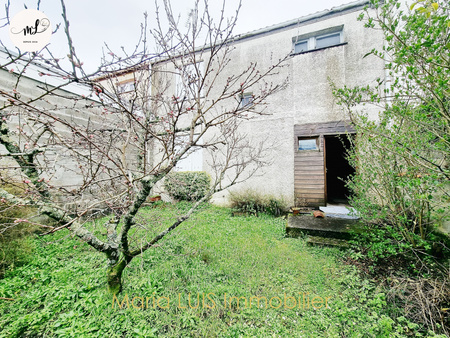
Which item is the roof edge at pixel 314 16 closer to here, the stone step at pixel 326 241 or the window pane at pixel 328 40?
the window pane at pixel 328 40

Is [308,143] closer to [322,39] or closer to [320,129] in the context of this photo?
[320,129]

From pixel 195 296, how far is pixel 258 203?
13.7ft

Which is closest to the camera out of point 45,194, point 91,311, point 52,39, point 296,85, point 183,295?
point 52,39

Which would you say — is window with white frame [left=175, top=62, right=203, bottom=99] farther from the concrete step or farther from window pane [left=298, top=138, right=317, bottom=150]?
window pane [left=298, top=138, right=317, bottom=150]

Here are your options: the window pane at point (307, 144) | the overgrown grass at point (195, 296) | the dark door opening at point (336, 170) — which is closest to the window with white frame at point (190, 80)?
the overgrown grass at point (195, 296)

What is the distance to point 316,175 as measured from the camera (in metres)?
5.94

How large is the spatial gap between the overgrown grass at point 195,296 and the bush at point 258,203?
8.42 feet

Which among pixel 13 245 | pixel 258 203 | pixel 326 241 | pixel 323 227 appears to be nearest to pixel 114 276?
pixel 13 245

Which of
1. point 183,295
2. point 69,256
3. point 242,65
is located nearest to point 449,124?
point 183,295

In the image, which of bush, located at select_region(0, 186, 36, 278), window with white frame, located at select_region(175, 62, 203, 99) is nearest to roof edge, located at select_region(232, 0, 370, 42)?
window with white frame, located at select_region(175, 62, 203, 99)

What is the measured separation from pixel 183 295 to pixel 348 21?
8.77 m

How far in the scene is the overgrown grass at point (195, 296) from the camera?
190cm

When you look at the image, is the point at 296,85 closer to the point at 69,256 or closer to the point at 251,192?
the point at 251,192

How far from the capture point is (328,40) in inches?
247
